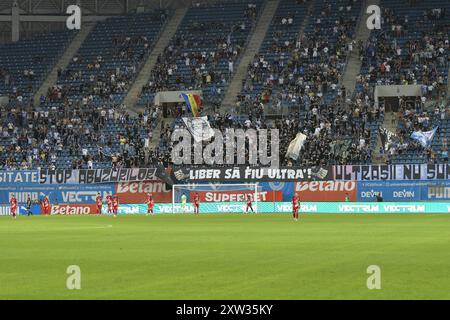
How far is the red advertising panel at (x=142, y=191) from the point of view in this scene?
74.8 metres

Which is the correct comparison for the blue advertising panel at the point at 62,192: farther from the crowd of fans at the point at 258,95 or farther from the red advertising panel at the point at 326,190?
the red advertising panel at the point at 326,190

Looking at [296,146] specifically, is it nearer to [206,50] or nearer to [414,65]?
[414,65]

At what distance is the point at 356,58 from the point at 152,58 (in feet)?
65.8

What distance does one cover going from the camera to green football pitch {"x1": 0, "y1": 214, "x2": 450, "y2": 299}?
62.2 feet

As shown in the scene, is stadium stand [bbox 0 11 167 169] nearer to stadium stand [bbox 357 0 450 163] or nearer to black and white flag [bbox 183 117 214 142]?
black and white flag [bbox 183 117 214 142]

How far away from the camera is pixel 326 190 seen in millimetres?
71000

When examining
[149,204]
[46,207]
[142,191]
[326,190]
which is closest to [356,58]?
[326,190]

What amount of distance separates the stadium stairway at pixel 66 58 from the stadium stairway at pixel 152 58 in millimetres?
8774

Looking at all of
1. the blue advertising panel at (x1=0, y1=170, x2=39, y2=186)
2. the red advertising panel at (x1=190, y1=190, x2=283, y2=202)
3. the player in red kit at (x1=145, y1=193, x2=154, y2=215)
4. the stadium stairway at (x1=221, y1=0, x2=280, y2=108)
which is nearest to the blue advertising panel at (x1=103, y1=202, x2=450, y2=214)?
the red advertising panel at (x1=190, y1=190, x2=283, y2=202)

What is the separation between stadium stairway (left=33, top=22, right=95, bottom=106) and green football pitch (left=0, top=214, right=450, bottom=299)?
51339 mm
